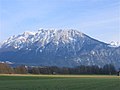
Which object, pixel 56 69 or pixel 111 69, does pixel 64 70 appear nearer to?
pixel 56 69

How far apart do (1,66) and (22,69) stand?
9561 mm

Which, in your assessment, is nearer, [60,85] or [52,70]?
[60,85]

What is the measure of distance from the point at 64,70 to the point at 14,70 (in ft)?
94.2

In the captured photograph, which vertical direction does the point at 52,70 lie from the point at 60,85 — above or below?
above

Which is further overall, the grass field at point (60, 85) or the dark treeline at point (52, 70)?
the dark treeline at point (52, 70)

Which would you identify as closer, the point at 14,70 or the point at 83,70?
the point at 14,70

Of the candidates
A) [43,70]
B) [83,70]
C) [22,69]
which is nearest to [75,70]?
[83,70]

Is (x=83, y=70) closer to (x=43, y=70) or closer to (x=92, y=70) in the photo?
(x=92, y=70)

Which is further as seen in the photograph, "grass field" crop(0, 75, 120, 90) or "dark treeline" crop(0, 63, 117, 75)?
"dark treeline" crop(0, 63, 117, 75)

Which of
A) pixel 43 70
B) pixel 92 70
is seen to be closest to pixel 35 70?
pixel 43 70

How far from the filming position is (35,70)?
169m

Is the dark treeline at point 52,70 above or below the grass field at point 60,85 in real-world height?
above

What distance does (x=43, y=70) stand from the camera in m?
173

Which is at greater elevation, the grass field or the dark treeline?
the dark treeline
